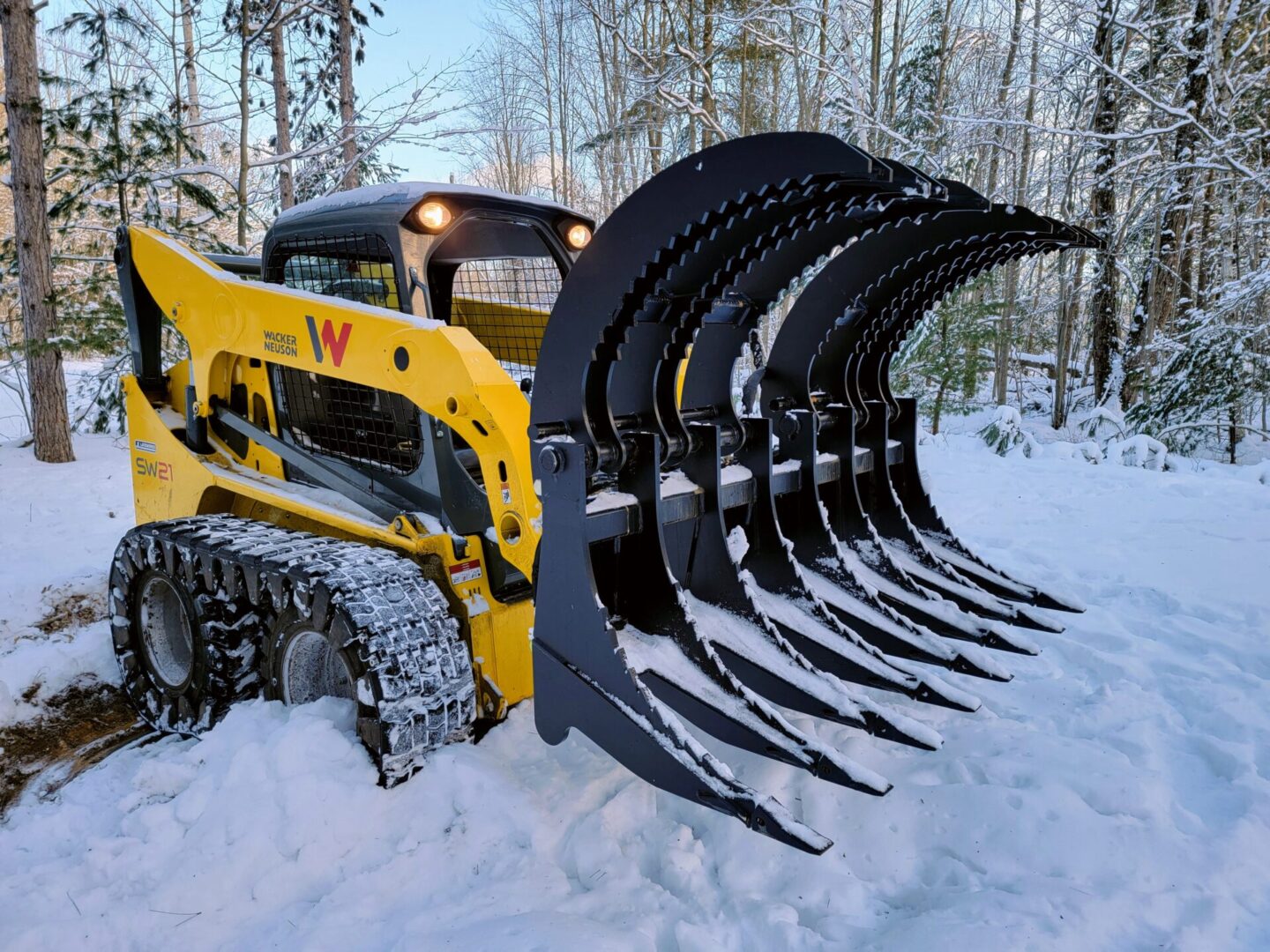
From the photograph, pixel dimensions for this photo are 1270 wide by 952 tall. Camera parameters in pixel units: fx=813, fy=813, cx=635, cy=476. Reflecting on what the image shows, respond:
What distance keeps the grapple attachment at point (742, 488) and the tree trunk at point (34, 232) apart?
352 inches

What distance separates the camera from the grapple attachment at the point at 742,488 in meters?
2.08

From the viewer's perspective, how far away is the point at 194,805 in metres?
2.50

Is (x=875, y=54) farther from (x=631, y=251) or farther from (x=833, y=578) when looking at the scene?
(x=631, y=251)

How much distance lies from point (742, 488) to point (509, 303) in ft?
6.22

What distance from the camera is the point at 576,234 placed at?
3.65 m

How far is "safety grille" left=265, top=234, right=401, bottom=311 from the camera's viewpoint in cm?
312

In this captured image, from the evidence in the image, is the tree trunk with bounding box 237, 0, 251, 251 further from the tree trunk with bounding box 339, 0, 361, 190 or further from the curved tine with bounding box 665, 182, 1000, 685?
the curved tine with bounding box 665, 182, 1000, 685

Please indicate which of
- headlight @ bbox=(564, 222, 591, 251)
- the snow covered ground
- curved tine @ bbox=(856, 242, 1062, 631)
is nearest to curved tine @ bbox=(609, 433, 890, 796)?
the snow covered ground

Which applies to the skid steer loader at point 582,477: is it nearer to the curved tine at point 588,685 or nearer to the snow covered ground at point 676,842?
the curved tine at point 588,685

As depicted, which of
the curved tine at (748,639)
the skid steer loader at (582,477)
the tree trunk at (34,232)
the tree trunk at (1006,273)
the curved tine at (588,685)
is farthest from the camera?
the tree trunk at (1006,273)

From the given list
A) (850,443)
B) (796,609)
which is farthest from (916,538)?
(796,609)

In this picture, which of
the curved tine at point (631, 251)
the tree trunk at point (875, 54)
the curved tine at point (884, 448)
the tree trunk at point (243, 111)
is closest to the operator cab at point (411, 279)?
the curved tine at point (631, 251)

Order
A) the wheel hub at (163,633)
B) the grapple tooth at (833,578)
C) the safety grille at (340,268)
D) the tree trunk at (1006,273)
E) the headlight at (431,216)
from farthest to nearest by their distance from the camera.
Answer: the tree trunk at (1006,273)
the wheel hub at (163,633)
the safety grille at (340,268)
the headlight at (431,216)
the grapple tooth at (833,578)

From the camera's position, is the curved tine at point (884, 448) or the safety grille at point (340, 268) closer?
the curved tine at point (884, 448)
